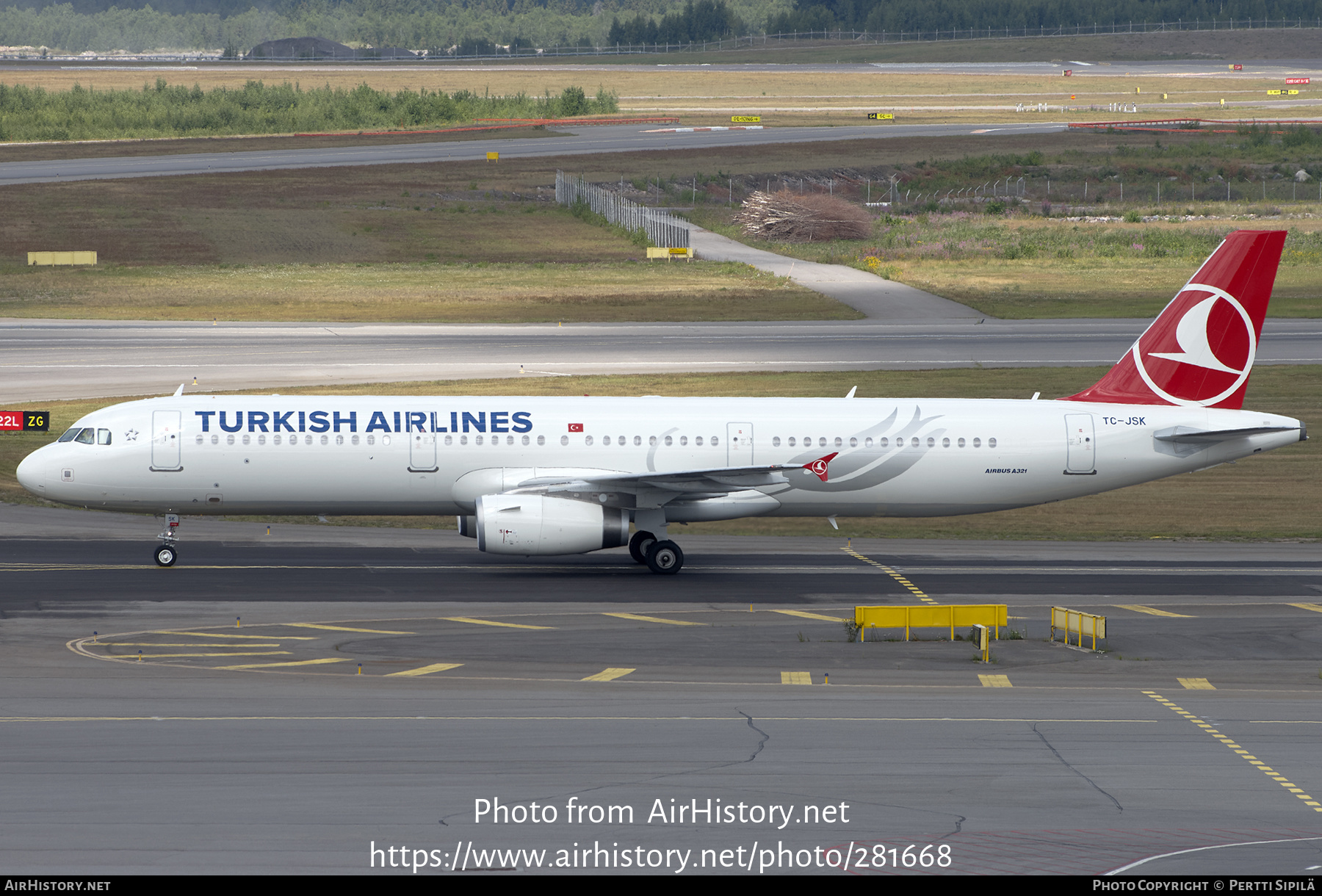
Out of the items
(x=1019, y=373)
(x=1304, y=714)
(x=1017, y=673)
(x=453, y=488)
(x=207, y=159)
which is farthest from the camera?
(x=207, y=159)

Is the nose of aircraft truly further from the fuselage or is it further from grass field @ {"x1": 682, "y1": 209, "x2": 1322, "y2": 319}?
grass field @ {"x1": 682, "y1": 209, "x2": 1322, "y2": 319}

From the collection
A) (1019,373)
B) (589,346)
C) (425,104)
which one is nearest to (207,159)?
(425,104)

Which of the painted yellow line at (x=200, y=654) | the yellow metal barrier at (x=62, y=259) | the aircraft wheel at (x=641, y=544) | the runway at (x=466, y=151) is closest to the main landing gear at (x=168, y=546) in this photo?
the painted yellow line at (x=200, y=654)

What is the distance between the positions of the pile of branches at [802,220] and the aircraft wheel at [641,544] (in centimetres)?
7950

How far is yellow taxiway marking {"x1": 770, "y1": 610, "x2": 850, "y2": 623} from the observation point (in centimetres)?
3312

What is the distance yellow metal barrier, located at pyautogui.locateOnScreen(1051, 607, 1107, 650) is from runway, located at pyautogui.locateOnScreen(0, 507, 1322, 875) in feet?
1.44

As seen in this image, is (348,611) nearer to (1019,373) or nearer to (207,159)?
(1019,373)

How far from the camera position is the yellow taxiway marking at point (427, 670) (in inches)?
1078

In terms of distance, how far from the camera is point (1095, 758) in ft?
73.0

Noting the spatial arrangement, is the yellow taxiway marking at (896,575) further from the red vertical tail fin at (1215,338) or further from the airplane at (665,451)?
the red vertical tail fin at (1215,338)

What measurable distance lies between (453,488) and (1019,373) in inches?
1437

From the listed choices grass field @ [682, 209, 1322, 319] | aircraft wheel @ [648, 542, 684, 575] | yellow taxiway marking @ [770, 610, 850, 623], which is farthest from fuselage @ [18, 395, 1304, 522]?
grass field @ [682, 209, 1322, 319]

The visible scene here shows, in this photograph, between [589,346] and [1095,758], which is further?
[589,346]

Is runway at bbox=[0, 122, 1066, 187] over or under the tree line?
under
